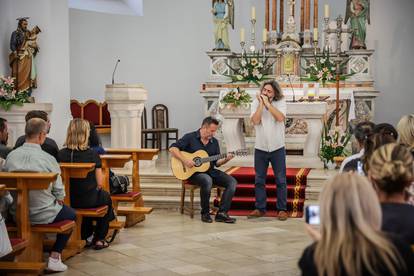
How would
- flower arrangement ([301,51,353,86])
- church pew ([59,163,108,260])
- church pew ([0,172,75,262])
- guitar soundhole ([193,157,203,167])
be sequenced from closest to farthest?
church pew ([0,172,75,262]), church pew ([59,163,108,260]), guitar soundhole ([193,157,203,167]), flower arrangement ([301,51,353,86])

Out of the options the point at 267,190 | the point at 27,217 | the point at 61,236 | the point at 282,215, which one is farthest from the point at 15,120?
the point at 27,217

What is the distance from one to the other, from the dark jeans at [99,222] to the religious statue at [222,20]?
22.1 feet

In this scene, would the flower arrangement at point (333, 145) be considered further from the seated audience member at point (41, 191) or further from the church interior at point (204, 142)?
the seated audience member at point (41, 191)

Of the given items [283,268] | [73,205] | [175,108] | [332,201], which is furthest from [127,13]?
[332,201]

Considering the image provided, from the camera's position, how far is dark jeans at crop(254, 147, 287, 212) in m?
7.98

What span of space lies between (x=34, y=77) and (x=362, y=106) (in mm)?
5428

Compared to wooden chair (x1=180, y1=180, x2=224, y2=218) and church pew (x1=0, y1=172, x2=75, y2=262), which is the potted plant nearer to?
wooden chair (x1=180, y1=180, x2=224, y2=218)

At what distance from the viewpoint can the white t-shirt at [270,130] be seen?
792cm

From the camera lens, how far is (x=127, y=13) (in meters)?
15.2

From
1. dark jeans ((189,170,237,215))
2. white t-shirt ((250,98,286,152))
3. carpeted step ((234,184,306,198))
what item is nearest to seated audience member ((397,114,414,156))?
white t-shirt ((250,98,286,152))

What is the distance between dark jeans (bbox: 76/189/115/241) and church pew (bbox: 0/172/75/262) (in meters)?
0.77

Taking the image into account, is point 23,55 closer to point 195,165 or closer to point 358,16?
point 195,165

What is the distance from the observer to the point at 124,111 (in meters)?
10.1

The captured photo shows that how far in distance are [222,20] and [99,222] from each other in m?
7.11
